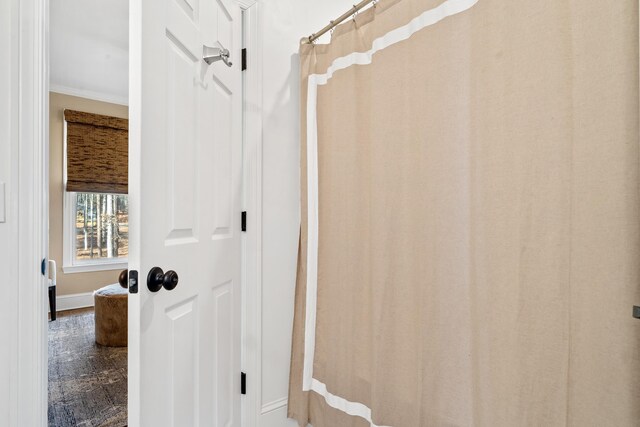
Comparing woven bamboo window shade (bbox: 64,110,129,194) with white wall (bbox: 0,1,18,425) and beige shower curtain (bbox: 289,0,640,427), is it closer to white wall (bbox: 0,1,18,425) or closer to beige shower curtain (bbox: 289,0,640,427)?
white wall (bbox: 0,1,18,425)

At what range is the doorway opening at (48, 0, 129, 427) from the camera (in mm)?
2592

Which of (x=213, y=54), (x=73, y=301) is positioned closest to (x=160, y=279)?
(x=213, y=54)

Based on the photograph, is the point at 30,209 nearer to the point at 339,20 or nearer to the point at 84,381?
the point at 339,20

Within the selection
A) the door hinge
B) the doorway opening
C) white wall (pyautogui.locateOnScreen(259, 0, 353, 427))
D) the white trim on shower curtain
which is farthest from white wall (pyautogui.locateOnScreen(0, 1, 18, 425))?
the doorway opening

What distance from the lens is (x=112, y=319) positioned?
294 centimetres

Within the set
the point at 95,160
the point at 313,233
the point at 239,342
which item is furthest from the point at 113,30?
the point at 239,342

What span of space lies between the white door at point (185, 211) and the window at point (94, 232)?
12.0 ft

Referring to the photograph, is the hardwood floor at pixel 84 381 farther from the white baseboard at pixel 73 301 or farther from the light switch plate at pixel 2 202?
the light switch plate at pixel 2 202

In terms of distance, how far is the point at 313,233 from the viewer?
166 cm

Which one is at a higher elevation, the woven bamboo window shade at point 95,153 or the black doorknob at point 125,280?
the woven bamboo window shade at point 95,153

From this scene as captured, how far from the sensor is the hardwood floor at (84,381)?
196 centimetres

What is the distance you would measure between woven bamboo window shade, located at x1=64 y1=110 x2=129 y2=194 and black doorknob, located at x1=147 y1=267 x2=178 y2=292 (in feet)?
12.2

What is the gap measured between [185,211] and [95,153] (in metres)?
3.89

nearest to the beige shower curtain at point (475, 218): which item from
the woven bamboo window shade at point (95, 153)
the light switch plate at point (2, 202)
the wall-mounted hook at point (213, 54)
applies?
the wall-mounted hook at point (213, 54)
